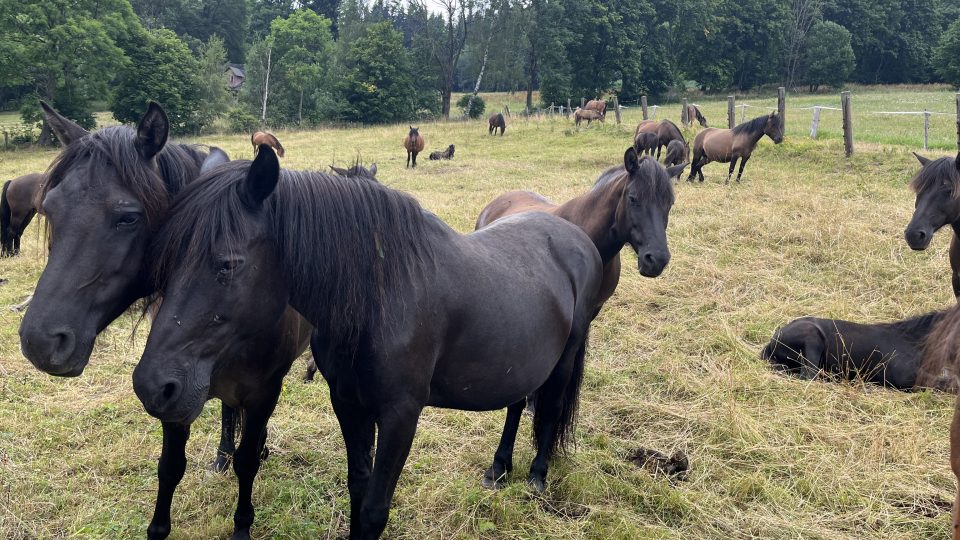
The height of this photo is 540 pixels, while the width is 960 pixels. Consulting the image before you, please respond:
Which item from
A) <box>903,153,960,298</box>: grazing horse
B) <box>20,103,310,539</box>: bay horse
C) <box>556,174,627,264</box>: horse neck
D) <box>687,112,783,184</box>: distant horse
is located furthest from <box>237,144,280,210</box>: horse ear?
<box>687,112,783,184</box>: distant horse

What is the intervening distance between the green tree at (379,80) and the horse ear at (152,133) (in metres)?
43.0

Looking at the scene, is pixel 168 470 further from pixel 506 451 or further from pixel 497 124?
pixel 497 124

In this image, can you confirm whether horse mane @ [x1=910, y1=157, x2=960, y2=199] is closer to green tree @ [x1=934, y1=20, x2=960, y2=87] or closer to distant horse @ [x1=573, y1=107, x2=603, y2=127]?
distant horse @ [x1=573, y1=107, x2=603, y2=127]

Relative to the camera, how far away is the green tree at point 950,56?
44.8 meters

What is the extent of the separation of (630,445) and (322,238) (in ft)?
9.34

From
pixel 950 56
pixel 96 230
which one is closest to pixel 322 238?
pixel 96 230

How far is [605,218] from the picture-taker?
490 cm

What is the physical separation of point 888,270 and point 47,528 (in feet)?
27.7

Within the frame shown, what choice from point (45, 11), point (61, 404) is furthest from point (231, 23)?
point (61, 404)

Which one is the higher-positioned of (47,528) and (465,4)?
(465,4)

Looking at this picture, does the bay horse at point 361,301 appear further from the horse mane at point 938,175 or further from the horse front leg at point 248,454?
the horse mane at point 938,175

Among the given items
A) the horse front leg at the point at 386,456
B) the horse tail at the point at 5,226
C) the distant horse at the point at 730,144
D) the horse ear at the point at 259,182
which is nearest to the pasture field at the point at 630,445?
the horse front leg at the point at 386,456

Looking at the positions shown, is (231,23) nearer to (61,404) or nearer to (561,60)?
(561,60)

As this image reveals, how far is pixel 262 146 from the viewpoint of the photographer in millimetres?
1815
